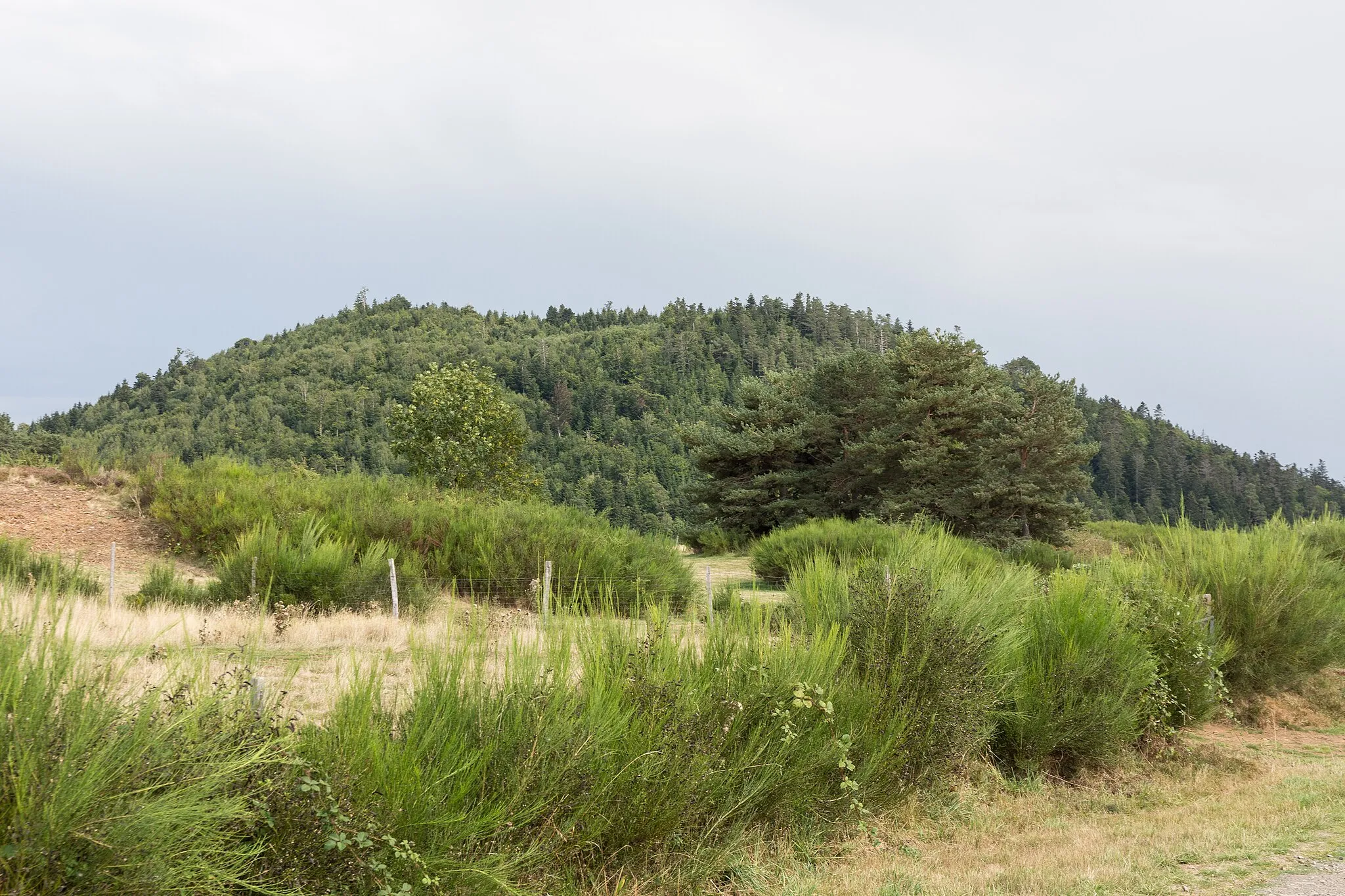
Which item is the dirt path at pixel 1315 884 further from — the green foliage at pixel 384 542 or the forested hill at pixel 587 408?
the forested hill at pixel 587 408

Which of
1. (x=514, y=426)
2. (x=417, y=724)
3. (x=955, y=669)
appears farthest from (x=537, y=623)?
(x=514, y=426)

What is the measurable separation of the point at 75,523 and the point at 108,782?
20.7 meters

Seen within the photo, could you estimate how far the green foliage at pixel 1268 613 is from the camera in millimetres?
12789

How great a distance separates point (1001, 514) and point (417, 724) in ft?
92.0

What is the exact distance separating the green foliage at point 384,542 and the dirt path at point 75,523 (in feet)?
2.52

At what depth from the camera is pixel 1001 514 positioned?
1174 inches

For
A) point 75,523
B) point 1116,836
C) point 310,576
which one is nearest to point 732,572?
point 310,576

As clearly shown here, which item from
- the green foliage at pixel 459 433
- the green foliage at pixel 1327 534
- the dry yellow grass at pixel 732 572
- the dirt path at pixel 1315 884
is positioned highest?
the green foliage at pixel 459 433

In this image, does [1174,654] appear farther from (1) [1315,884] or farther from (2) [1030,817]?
(1) [1315,884]

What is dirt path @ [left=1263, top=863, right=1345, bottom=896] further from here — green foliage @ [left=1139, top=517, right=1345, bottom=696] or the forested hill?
the forested hill

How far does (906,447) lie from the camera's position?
102 ft

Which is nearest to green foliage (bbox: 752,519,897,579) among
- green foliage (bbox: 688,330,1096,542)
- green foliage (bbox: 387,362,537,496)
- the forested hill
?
green foliage (bbox: 688,330,1096,542)

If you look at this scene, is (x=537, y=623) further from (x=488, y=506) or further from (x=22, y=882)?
(x=488, y=506)

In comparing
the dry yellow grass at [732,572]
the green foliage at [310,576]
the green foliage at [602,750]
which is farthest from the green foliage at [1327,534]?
the green foliage at [310,576]
